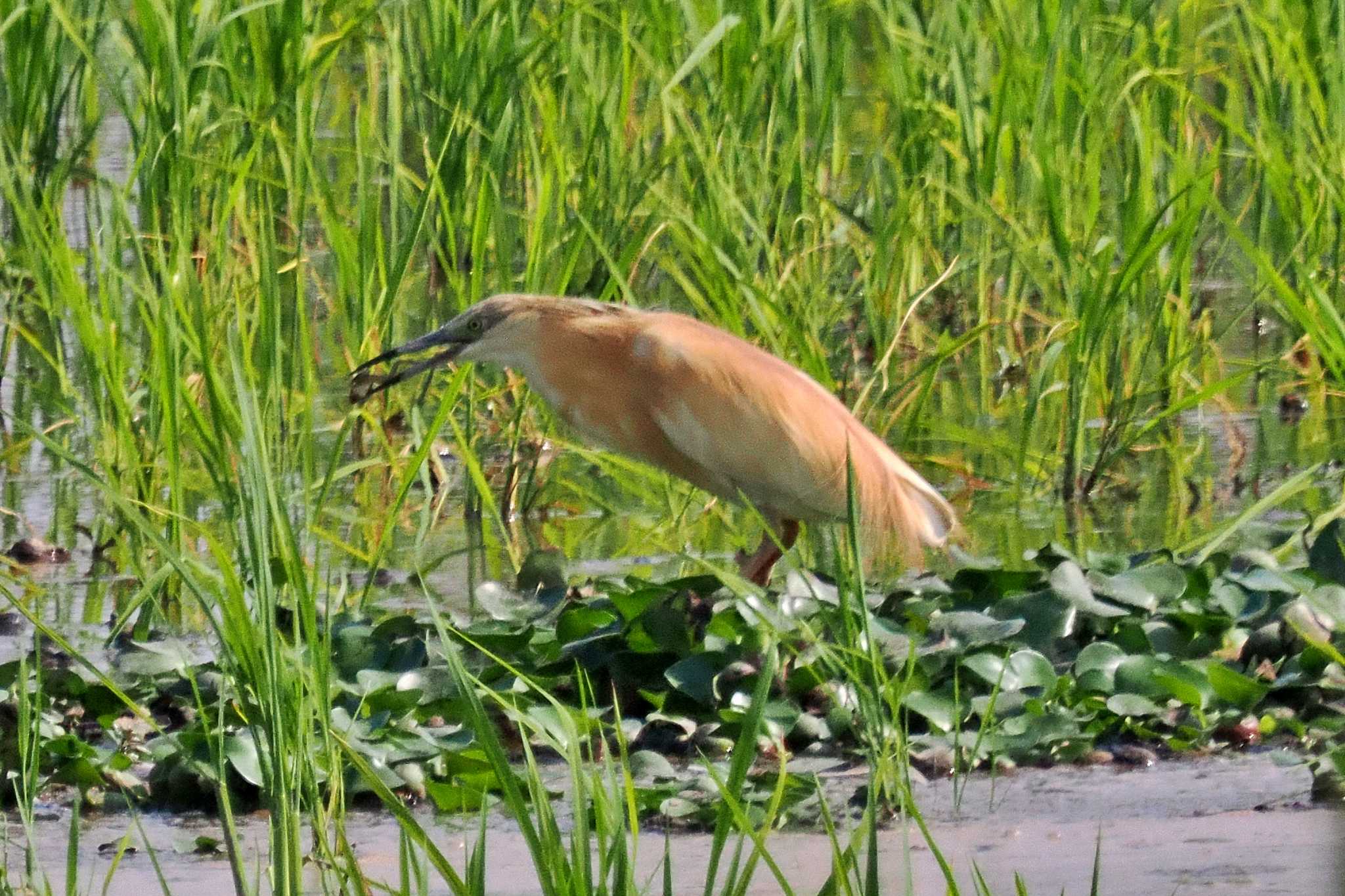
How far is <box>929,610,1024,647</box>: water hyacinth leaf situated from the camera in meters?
3.96

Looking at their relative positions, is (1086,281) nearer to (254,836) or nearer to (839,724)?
(839,724)

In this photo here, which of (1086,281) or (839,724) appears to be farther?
(1086,281)

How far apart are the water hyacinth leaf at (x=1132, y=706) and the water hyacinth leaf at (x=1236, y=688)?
104mm

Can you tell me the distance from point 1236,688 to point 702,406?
1316 millimetres

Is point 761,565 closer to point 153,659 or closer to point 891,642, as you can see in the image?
point 891,642

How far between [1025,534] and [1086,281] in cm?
58

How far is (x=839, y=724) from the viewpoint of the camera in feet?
12.3

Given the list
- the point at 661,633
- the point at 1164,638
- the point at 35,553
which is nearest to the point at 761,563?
the point at 661,633

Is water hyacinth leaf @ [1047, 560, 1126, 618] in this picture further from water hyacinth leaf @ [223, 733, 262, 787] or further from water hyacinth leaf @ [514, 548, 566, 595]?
water hyacinth leaf @ [223, 733, 262, 787]

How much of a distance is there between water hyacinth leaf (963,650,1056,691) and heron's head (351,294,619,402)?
1.32 meters

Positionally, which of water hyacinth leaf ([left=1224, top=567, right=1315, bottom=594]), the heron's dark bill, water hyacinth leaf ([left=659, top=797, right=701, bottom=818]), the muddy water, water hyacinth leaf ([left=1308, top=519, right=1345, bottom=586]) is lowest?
the muddy water

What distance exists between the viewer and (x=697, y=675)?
3.89 meters

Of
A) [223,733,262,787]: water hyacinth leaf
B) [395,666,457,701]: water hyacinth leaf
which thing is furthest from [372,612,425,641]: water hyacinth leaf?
[223,733,262,787]: water hyacinth leaf

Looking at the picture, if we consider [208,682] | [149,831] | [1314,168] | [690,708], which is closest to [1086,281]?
[1314,168]
